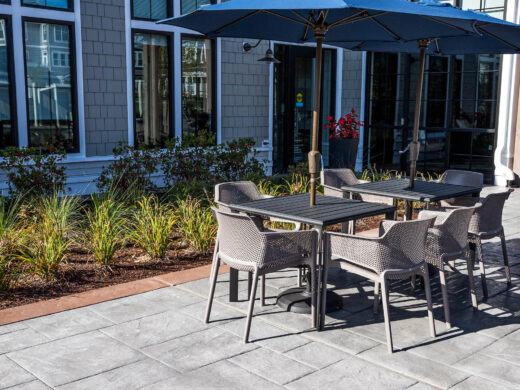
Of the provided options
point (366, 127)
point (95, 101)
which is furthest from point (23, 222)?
point (366, 127)

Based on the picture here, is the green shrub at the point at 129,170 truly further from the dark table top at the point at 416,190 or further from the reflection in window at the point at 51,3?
the dark table top at the point at 416,190

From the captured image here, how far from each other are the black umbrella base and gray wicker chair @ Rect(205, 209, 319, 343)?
312mm

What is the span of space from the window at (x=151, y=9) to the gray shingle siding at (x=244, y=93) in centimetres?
119

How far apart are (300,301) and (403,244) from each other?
103 cm

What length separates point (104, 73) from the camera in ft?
29.3

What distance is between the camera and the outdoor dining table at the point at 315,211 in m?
4.21

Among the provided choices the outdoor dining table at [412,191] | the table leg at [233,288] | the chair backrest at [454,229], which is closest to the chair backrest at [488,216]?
the outdoor dining table at [412,191]

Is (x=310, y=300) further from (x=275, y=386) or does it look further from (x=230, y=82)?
(x=230, y=82)

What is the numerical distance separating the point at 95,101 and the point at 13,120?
1236 millimetres

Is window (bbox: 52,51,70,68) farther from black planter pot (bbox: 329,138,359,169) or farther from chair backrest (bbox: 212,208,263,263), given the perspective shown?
chair backrest (bbox: 212,208,263,263)

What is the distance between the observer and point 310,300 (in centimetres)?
459

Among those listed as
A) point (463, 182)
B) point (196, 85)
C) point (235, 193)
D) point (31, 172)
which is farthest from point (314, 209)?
point (196, 85)

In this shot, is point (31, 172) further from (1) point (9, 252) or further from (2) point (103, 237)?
(2) point (103, 237)

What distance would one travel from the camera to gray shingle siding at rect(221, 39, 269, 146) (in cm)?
1055
